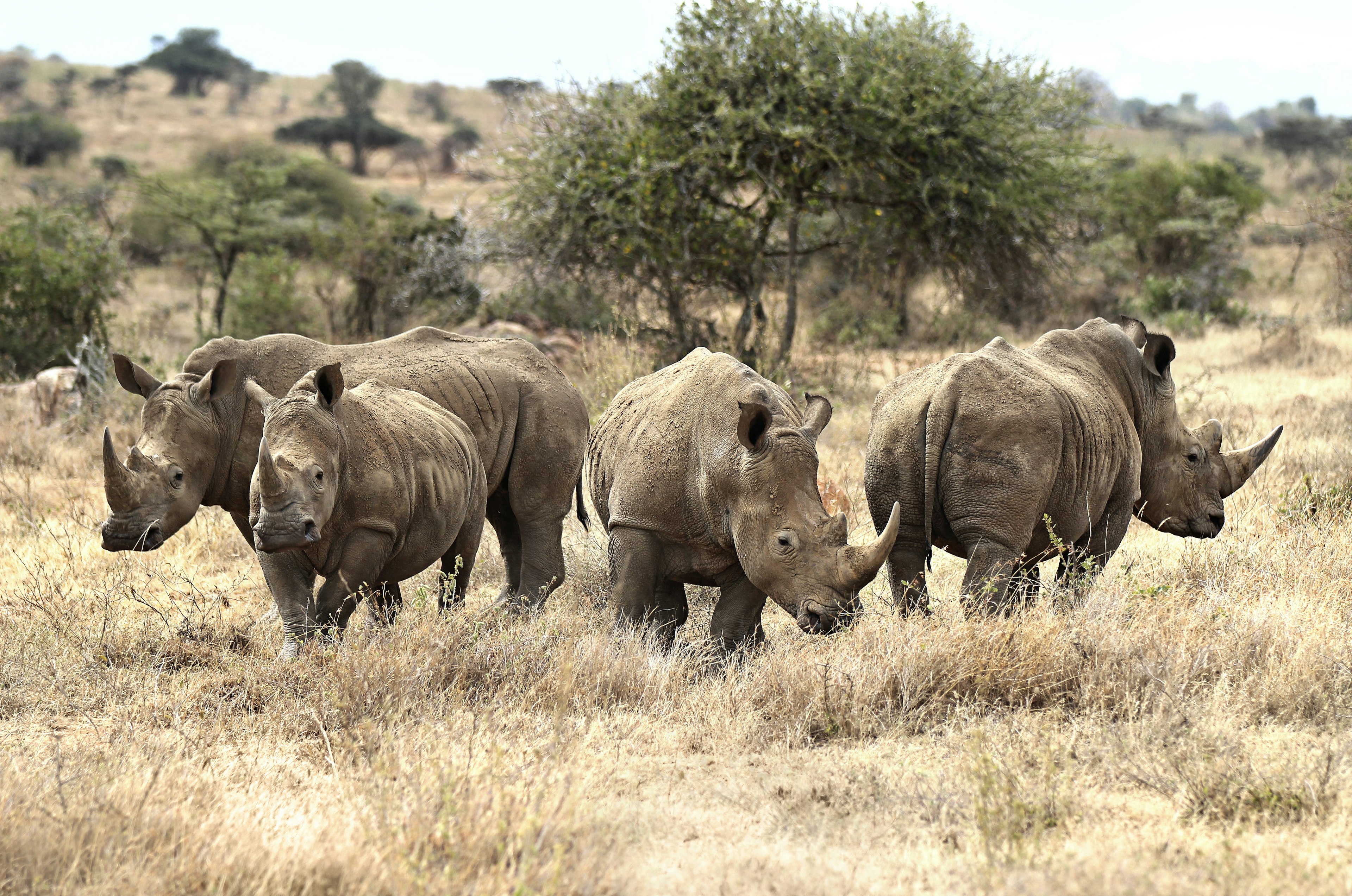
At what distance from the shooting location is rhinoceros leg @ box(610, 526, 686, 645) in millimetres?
5105

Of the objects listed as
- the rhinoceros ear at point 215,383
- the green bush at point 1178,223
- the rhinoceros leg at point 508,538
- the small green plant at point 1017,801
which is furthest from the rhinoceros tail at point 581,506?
the green bush at point 1178,223

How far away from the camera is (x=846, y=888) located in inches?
127

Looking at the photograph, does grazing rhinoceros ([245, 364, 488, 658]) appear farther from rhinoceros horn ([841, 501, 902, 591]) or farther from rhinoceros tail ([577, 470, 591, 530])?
rhinoceros horn ([841, 501, 902, 591])

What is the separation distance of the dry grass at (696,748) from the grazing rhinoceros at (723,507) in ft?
0.95

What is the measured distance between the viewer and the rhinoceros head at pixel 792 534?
4531mm

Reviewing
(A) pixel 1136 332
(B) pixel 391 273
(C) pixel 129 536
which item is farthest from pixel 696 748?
(B) pixel 391 273

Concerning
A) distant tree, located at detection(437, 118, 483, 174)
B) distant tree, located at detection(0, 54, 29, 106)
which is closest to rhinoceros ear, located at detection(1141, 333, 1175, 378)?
distant tree, located at detection(437, 118, 483, 174)

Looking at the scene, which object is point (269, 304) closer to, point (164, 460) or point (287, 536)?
point (164, 460)

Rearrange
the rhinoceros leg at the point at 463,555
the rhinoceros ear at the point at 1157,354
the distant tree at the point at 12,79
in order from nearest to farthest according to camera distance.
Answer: the rhinoceros leg at the point at 463,555
the rhinoceros ear at the point at 1157,354
the distant tree at the point at 12,79

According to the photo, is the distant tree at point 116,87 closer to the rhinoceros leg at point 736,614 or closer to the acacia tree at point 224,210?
the acacia tree at point 224,210

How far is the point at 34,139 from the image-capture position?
133 feet

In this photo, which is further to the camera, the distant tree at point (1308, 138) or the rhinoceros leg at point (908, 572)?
the distant tree at point (1308, 138)

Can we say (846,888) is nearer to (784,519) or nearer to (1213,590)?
(784,519)

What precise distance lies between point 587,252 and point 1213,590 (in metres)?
10.7
